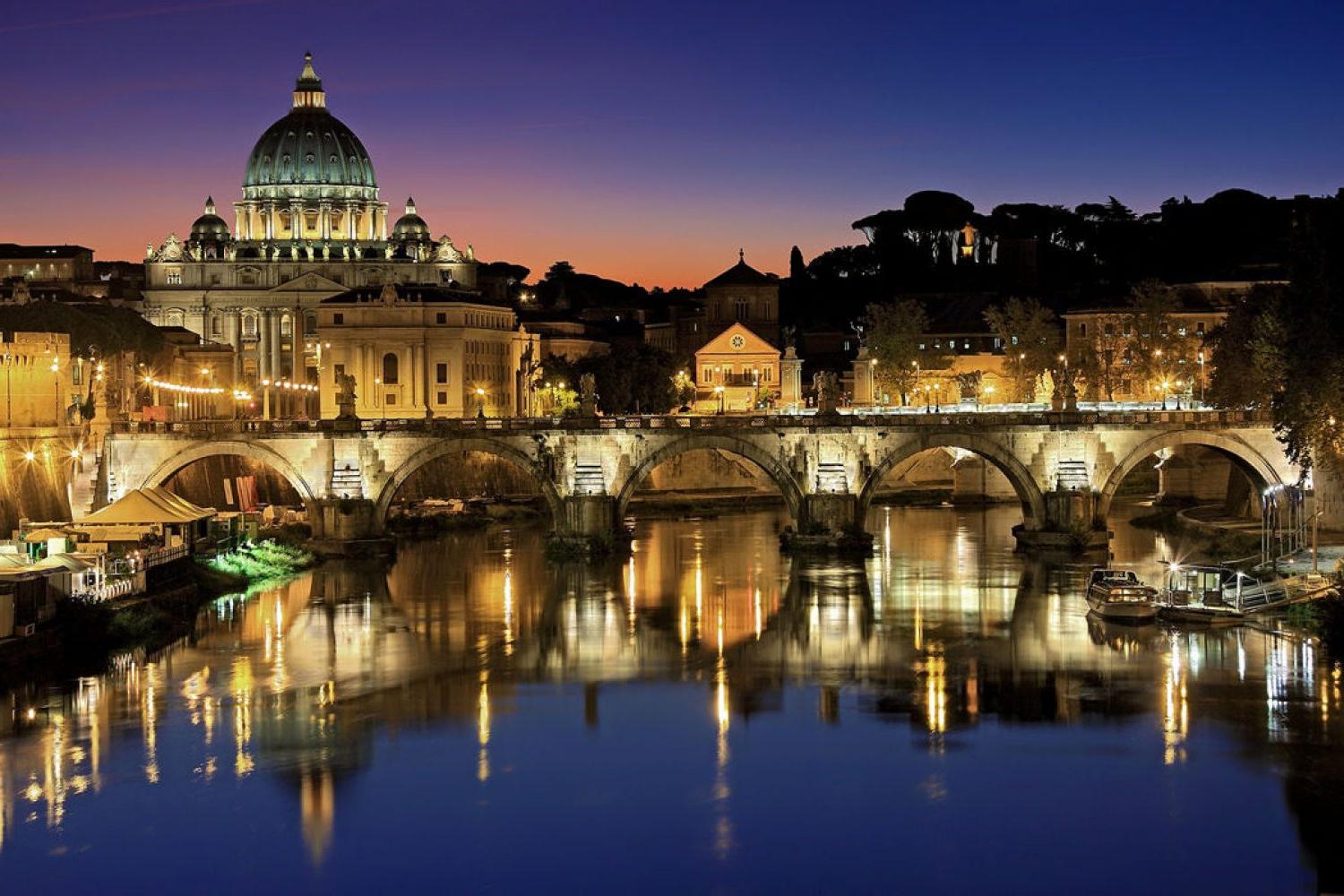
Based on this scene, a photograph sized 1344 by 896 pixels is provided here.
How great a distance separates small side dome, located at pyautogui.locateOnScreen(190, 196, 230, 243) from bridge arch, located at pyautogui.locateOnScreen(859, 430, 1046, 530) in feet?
339

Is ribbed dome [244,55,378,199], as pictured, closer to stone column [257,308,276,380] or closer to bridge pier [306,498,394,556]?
stone column [257,308,276,380]

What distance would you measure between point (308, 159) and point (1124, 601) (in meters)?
123

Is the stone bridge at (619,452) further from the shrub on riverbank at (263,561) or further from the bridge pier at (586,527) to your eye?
the shrub on riverbank at (263,561)

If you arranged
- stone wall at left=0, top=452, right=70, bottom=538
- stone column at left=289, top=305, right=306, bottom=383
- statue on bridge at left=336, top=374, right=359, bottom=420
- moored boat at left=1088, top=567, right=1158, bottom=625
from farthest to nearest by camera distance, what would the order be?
stone column at left=289, top=305, right=306, bottom=383, statue on bridge at left=336, top=374, right=359, bottom=420, stone wall at left=0, top=452, right=70, bottom=538, moored boat at left=1088, top=567, right=1158, bottom=625

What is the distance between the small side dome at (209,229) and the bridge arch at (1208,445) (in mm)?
108299

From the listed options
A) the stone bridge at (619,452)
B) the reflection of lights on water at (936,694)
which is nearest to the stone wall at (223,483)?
the stone bridge at (619,452)

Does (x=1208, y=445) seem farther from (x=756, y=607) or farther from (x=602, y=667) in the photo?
(x=602, y=667)

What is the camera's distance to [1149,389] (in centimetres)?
9412

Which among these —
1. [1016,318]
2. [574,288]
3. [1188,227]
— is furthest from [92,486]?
[574,288]

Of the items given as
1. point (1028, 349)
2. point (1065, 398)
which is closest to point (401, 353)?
point (1028, 349)

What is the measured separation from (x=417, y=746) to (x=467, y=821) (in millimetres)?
5372

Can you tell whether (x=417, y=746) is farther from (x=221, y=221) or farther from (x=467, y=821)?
(x=221, y=221)

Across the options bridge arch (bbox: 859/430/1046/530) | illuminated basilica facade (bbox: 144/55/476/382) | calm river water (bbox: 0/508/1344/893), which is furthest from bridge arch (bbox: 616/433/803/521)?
illuminated basilica facade (bbox: 144/55/476/382)

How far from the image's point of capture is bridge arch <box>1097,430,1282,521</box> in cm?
6544
